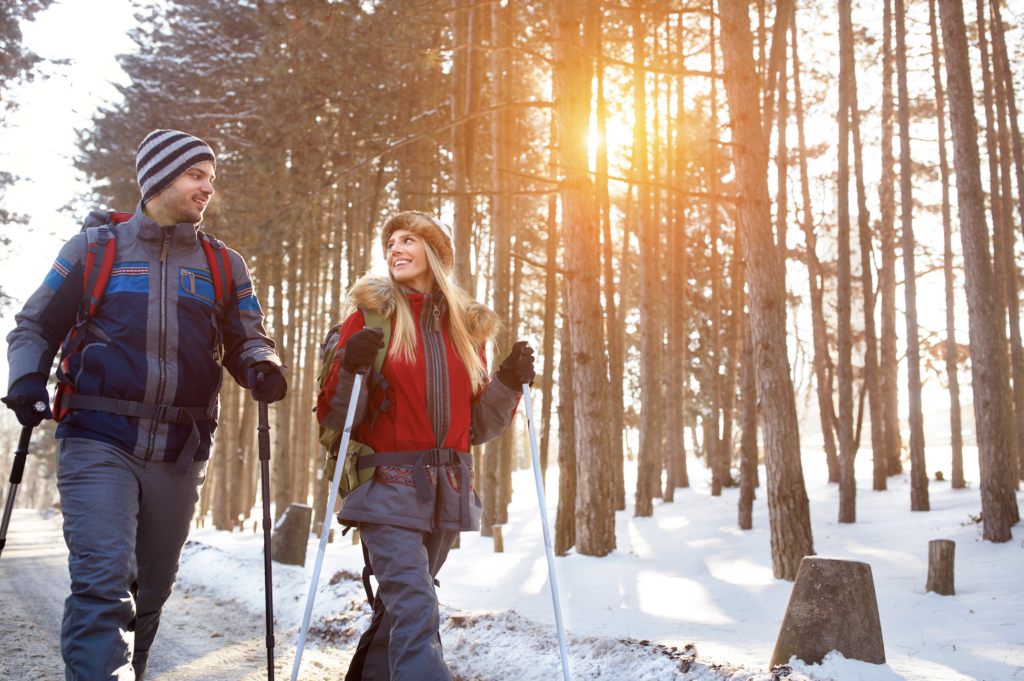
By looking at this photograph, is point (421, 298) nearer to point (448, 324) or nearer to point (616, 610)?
point (448, 324)

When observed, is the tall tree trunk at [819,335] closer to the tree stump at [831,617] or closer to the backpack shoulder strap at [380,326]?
the tree stump at [831,617]

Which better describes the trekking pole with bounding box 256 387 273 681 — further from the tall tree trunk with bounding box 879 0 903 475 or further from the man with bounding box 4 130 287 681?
the tall tree trunk with bounding box 879 0 903 475

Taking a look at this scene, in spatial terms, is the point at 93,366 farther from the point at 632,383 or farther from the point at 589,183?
the point at 632,383

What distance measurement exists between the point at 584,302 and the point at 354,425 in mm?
5577

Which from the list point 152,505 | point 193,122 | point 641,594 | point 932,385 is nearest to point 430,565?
point 152,505

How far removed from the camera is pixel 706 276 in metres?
20.8

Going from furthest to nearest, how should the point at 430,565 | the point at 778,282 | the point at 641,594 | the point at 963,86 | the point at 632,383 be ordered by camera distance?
1. the point at 632,383
2. the point at 963,86
3. the point at 778,282
4. the point at 641,594
5. the point at 430,565

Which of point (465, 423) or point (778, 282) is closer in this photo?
point (465, 423)

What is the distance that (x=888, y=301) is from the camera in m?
16.0

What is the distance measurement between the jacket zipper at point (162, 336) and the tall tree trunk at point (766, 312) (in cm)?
589

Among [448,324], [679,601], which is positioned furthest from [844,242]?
[448,324]

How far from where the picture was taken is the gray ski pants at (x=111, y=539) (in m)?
2.38

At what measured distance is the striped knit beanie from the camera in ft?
10.3

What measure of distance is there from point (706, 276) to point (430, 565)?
18.9 metres
